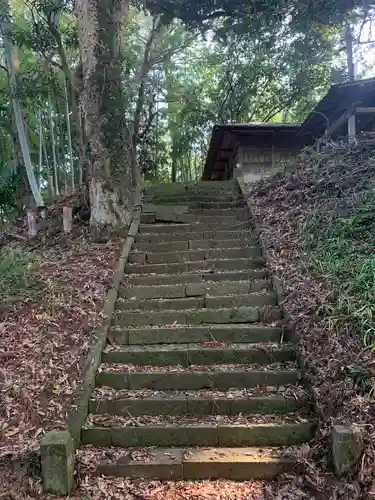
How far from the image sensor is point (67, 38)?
9.77 meters

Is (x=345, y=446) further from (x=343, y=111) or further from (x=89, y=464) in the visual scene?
(x=343, y=111)

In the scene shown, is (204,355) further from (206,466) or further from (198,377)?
(206,466)

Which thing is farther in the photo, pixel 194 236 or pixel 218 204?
pixel 218 204

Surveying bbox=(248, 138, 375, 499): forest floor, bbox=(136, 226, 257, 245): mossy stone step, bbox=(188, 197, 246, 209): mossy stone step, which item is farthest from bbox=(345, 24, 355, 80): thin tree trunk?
Answer: bbox=(136, 226, 257, 245): mossy stone step

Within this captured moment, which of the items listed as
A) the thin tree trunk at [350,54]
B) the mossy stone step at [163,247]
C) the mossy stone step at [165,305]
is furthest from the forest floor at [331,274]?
the thin tree trunk at [350,54]

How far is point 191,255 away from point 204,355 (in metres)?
2.35

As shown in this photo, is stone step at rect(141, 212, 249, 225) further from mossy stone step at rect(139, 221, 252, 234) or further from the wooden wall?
the wooden wall

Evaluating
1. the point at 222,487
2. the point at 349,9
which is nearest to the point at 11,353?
the point at 222,487

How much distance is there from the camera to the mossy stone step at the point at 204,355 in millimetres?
4344

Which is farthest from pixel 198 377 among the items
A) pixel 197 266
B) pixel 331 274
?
pixel 197 266

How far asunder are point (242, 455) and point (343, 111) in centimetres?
990

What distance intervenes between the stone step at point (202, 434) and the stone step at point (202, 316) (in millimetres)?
1446

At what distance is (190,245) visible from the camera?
6.84 metres

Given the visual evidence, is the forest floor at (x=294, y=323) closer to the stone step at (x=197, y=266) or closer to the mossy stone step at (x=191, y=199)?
the stone step at (x=197, y=266)
